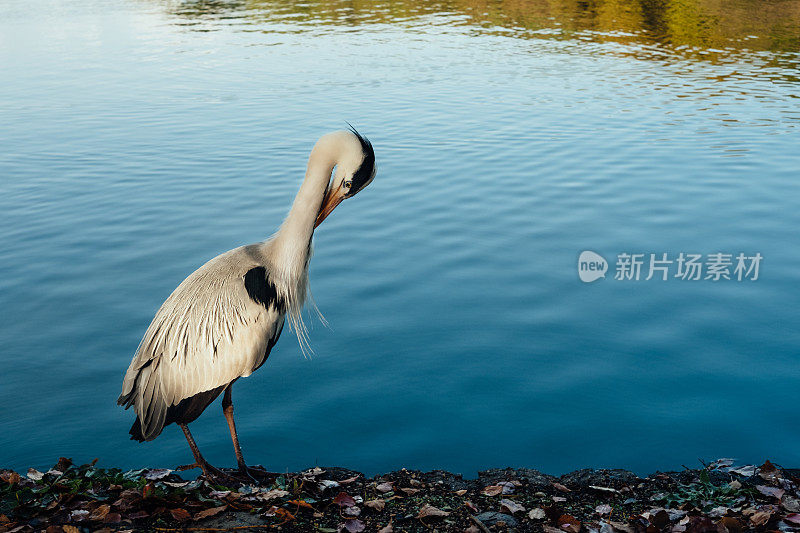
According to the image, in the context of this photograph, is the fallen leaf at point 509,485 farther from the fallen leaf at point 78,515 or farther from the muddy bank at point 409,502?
the fallen leaf at point 78,515

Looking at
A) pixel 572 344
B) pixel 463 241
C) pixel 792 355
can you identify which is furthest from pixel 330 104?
pixel 792 355

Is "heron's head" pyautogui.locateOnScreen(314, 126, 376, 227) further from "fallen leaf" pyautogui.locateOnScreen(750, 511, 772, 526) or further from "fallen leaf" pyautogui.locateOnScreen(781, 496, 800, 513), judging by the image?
"fallen leaf" pyautogui.locateOnScreen(781, 496, 800, 513)

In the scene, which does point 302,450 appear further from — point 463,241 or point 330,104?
point 330,104

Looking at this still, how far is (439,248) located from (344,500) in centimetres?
606

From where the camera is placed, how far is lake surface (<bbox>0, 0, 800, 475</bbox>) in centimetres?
705

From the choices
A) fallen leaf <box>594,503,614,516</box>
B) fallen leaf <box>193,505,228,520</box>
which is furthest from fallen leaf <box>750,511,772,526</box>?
fallen leaf <box>193,505,228,520</box>

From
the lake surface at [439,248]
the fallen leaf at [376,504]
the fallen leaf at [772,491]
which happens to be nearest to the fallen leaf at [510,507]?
the fallen leaf at [376,504]

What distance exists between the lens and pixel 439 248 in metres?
10.9

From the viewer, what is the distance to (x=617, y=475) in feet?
19.5

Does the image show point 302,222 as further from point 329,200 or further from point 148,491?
point 148,491

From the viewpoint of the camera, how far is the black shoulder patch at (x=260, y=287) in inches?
222

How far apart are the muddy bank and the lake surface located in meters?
0.76

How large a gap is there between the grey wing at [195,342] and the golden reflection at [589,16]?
2463 cm

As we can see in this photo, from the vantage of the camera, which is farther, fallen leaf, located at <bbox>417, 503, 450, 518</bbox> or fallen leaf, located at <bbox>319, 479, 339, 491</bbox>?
fallen leaf, located at <bbox>319, 479, 339, 491</bbox>
